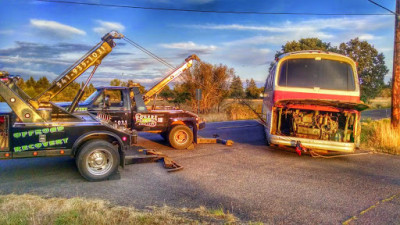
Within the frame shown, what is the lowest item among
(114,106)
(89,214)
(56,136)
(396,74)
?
(89,214)

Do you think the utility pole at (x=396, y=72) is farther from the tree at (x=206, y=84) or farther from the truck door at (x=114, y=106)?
the tree at (x=206, y=84)

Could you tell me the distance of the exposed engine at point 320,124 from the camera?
31.9ft

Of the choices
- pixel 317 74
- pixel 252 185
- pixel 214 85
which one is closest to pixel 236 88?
pixel 214 85

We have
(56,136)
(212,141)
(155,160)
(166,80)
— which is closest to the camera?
(56,136)

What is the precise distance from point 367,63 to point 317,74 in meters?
21.2

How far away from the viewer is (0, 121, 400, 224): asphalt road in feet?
17.9

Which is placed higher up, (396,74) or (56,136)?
(396,74)

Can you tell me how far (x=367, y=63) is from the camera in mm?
28609

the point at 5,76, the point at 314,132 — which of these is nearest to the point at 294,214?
the point at 314,132

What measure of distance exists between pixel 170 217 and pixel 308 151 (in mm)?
6857

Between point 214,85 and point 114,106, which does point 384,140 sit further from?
point 214,85

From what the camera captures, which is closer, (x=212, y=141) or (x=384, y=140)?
(x=384, y=140)

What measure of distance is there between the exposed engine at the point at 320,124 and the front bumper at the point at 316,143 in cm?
52

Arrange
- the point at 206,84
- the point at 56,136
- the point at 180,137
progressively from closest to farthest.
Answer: the point at 56,136, the point at 180,137, the point at 206,84
